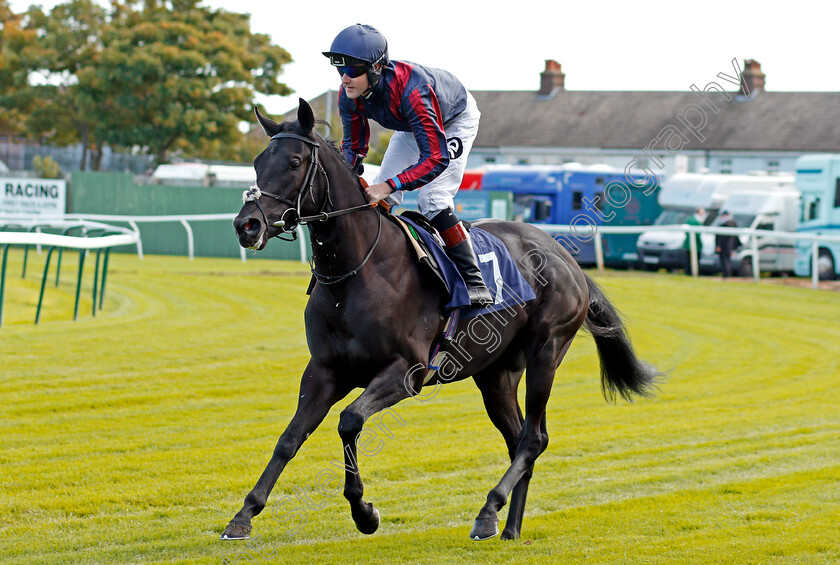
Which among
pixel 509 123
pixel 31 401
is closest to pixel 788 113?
pixel 509 123

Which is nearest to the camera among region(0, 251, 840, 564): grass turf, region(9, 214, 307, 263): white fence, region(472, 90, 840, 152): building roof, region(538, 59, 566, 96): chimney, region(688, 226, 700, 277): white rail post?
region(0, 251, 840, 564): grass turf

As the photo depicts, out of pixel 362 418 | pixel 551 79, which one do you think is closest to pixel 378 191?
pixel 362 418

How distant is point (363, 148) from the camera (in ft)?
15.8

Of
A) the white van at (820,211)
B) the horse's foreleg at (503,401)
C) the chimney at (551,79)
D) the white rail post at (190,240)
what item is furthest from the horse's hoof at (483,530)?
the chimney at (551,79)

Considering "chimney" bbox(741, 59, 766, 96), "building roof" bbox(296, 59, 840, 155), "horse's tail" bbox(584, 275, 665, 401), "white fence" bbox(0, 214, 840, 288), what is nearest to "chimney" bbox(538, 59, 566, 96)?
"building roof" bbox(296, 59, 840, 155)

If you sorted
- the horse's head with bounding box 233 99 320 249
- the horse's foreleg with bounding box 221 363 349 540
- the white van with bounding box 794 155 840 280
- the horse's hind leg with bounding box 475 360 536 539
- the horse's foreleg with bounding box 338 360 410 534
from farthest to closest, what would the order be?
the white van with bounding box 794 155 840 280 → the horse's hind leg with bounding box 475 360 536 539 → the horse's foreleg with bounding box 338 360 410 534 → the horse's foreleg with bounding box 221 363 349 540 → the horse's head with bounding box 233 99 320 249

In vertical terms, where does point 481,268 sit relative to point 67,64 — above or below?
below

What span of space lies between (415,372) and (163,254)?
63.8 feet

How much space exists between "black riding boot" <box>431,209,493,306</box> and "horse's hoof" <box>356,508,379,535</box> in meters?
1.07

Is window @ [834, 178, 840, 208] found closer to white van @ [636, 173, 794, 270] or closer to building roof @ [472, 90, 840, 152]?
white van @ [636, 173, 794, 270]

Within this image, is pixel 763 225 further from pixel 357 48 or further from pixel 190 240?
pixel 357 48

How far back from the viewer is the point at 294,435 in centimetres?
421

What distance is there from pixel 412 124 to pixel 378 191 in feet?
1.13

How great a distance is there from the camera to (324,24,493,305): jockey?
443 centimetres
